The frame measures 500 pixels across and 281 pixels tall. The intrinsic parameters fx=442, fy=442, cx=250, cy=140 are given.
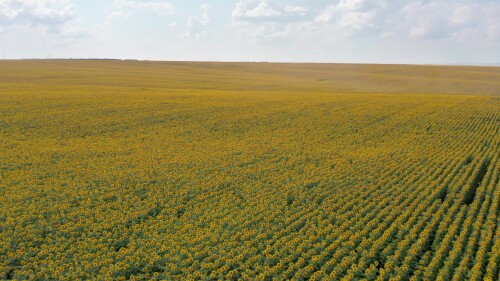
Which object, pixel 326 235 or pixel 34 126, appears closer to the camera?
pixel 326 235

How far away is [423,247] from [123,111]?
27978 mm

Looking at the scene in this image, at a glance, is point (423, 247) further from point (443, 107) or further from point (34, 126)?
point (443, 107)

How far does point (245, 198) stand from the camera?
15.9 meters

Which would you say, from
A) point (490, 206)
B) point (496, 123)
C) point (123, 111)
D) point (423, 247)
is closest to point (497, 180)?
point (490, 206)

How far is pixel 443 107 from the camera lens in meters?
42.2

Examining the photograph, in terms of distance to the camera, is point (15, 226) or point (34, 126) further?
point (34, 126)

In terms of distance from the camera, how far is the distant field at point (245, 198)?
11.0m

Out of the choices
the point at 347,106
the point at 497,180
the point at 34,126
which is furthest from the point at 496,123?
the point at 34,126

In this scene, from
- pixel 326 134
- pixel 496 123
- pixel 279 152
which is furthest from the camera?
pixel 496 123

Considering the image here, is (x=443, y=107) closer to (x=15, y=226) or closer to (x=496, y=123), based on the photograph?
(x=496, y=123)

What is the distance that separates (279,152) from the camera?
23031 mm

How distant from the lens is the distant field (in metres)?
11.0

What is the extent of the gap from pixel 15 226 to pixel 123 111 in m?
22.9

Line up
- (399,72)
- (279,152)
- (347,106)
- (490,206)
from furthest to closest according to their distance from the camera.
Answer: (399,72) → (347,106) → (279,152) → (490,206)
